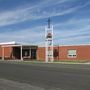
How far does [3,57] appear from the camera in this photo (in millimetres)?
75375

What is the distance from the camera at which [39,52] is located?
7244 centimetres

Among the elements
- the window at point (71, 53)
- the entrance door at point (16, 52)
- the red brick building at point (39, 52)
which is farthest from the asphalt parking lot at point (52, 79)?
the entrance door at point (16, 52)

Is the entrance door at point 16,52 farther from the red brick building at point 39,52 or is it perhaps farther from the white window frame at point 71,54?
the white window frame at point 71,54

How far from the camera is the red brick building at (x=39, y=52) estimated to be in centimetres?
6281

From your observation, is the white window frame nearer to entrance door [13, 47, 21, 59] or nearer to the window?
the window

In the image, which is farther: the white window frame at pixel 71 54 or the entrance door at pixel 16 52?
the entrance door at pixel 16 52

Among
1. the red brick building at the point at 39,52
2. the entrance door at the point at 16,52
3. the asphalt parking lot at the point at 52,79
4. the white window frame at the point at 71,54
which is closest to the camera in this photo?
the asphalt parking lot at the point at 52,79

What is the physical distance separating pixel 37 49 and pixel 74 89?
5854cm

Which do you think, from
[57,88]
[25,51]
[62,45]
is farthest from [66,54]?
[57,88]

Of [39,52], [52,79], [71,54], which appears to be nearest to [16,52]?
[39,52]

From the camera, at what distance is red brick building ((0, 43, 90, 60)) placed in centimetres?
6281

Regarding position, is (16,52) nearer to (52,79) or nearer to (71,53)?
(71,53)

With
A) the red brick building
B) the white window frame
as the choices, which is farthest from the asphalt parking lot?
the white window frame

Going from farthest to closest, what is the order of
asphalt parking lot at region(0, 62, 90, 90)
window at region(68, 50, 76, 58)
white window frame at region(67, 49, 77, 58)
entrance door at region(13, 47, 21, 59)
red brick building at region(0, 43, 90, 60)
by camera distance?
entrance door at region(13, 47, 21, 59), window at region(68, 50, 76, 58), white window frame at region(67, 49, 77, 58), red brick building at region(0, 43, 90, 60), asphalt parking lot at region(0, 62, 90, 90)
